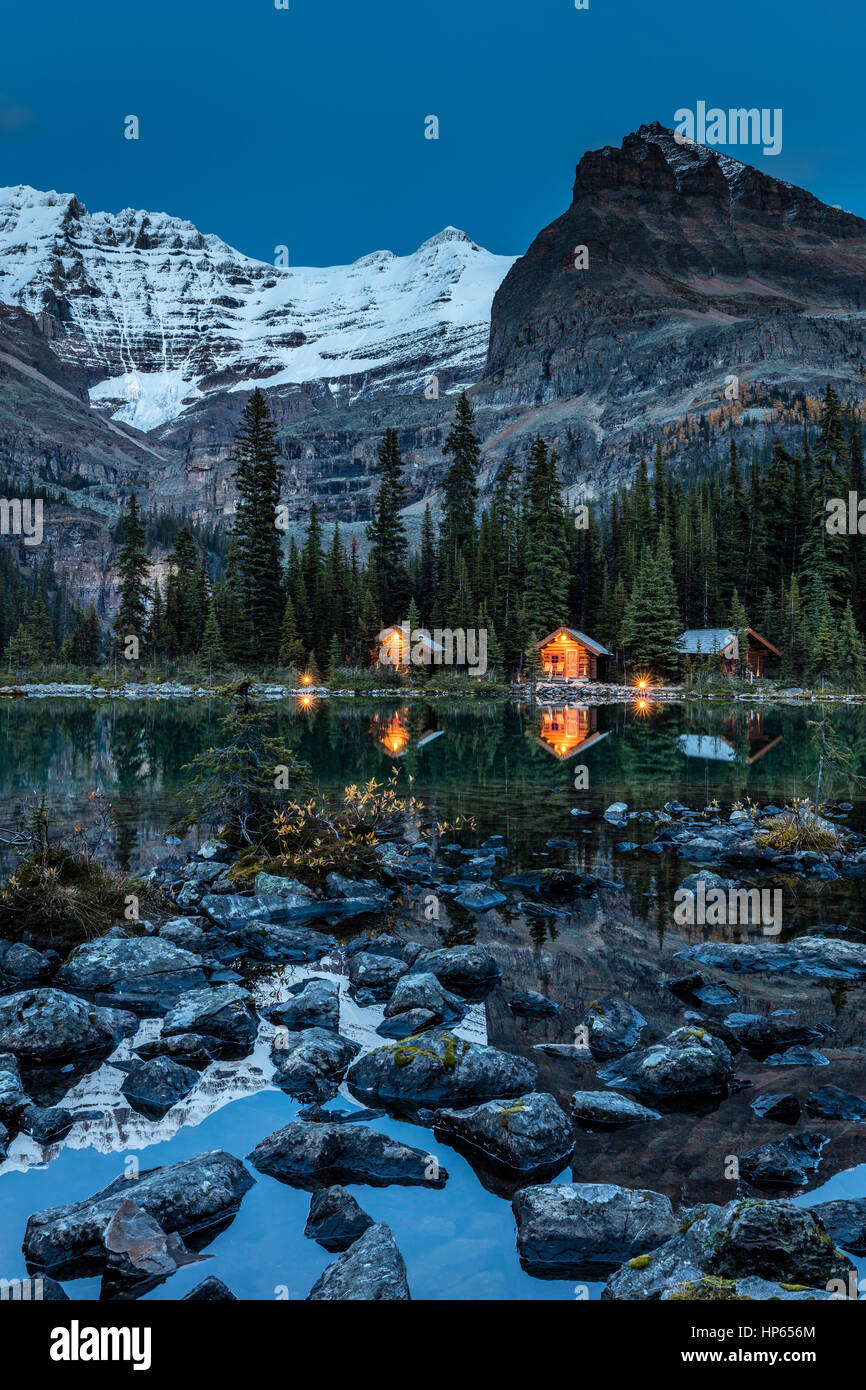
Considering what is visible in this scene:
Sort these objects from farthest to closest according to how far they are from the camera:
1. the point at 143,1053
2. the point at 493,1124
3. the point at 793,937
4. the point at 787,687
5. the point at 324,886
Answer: the point at 787,687 → the point at 324,886 → the point at 793,937 → the point at 143,1053 → the point at 493,1124

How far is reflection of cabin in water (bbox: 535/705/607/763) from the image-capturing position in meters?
30.9

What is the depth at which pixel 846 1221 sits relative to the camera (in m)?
4.73

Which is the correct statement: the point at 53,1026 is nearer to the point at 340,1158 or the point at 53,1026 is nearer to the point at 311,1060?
the point at 311,1060

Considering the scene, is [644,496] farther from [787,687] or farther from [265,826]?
[265,826]

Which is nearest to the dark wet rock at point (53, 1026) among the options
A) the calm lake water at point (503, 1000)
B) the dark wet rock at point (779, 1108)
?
the calm lake water at point (503, 1000)

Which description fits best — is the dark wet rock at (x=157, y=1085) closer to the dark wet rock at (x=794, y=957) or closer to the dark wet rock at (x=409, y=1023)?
the dark wet rock at (x=409, y=1023)

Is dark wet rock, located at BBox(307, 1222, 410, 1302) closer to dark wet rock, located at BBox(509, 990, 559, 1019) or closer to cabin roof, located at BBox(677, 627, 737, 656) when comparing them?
dark wet rock, located at BBox(509, 990, 559, 1019)

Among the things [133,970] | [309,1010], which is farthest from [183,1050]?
[133,970]

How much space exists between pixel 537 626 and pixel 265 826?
62022 millimetres

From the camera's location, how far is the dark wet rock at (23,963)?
29.6 ft

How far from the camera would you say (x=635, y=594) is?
7156 cm

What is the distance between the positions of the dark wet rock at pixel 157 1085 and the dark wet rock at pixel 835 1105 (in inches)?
196

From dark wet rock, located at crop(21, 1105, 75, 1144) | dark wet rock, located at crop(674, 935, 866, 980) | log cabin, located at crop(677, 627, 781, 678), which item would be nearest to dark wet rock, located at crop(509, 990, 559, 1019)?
dark wet rock, located at crop(674, 935, 866, 980)
